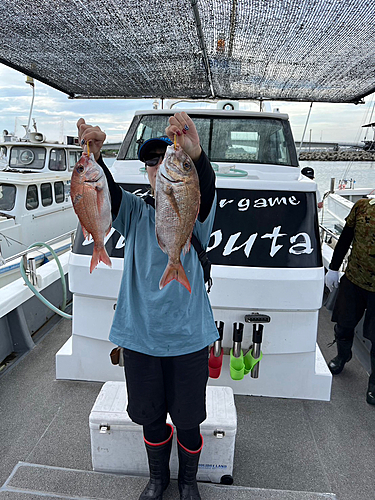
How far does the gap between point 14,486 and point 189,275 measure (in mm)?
1705

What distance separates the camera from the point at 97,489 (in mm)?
2234

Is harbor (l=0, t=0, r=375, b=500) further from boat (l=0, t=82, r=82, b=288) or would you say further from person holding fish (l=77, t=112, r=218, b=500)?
boat (l=0, t=82, r=82, b=288)

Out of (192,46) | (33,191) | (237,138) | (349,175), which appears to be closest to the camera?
(192,46)

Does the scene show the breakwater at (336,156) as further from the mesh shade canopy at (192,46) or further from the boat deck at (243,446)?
the boat deck at (243,446)

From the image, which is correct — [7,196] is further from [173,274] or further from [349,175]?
[349,175]

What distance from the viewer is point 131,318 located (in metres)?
1.89

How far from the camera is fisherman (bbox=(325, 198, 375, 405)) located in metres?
3.21

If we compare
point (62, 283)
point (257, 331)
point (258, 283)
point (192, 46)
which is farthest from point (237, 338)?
point (62, 283)

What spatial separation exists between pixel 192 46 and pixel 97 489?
3.69 m

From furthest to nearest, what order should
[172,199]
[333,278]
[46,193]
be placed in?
[46,193]
[333,278]
[172,199]

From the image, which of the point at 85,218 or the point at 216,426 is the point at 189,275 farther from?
the point at 216,426

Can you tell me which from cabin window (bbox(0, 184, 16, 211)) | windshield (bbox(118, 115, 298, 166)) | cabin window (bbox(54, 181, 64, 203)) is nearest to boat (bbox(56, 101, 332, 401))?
windshield (bbox(118, 115, 298, 166))

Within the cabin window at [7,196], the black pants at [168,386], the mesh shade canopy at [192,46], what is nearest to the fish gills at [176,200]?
the black pants at [168,386]

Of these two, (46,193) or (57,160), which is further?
(57,160)
